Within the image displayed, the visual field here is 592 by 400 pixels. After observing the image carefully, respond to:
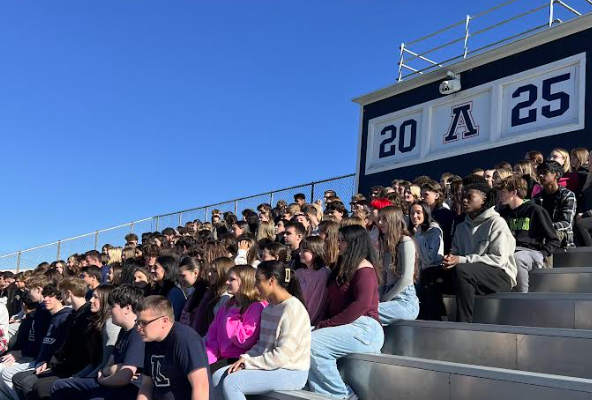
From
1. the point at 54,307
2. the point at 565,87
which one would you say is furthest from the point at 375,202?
the point at 565,87

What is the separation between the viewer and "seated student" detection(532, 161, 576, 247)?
5781 mm

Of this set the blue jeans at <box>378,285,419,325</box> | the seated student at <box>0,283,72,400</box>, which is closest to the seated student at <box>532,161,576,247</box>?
the blue jeans at <box>378,285,419,325</box>

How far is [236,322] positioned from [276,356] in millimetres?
724

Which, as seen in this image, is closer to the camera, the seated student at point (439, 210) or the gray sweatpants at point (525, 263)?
the gray sweatpants at point (525, 263)

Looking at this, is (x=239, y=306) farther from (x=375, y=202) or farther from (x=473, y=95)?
Answer: (x=473, y=95)

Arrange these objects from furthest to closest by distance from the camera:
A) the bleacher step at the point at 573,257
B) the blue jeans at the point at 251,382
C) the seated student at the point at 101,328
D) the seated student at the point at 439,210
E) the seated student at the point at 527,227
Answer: the seated student at the point at 439,210 → the bleacher step at the point at 573,257 → the seated student at the point at 527,227 → the seated student at the point at 101,328 → the blue jeans at the point at 251,382

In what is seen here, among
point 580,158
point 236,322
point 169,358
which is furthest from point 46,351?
point 580,158

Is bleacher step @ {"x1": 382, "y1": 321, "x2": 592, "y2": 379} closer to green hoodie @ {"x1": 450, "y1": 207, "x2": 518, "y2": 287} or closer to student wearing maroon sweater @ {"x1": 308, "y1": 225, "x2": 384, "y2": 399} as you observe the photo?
student wearing maroon sweater @ {"x1": 308, "y1": 225, "x2": 384, "y2": 399}

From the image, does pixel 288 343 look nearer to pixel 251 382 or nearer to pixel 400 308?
pixel 251 382

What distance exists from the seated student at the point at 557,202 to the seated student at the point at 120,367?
13.0 feet

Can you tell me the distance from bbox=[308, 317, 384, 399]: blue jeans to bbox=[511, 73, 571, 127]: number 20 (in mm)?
6900

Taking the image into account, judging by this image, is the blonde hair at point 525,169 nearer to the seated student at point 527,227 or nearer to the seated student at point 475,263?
the seated student at point 527,227

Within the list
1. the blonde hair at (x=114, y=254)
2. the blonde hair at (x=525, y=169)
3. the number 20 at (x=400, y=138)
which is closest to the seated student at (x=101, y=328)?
the blonde hair at (x=525, y=169)

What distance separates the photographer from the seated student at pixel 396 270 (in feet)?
15.5
